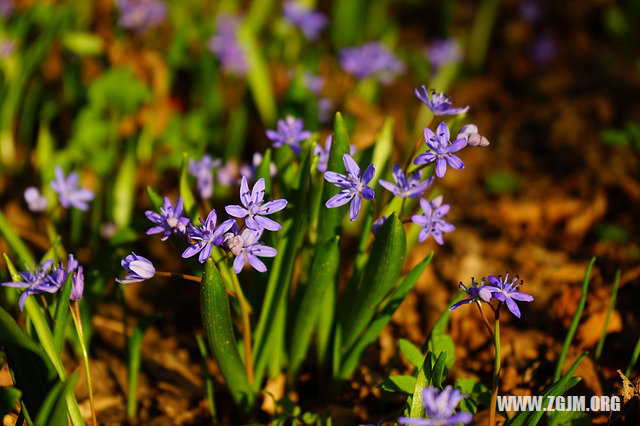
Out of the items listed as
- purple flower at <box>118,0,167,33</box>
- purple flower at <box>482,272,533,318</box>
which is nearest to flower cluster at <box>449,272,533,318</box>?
purple flower at <box>482,272,533,318</box>

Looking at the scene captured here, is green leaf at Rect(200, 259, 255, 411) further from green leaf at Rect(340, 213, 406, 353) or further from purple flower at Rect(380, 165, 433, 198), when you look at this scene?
purple flower at Rect(380, 165, 433, 198)

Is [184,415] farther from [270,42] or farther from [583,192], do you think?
[270,42]

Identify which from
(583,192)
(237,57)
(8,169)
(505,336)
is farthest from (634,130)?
(8,169)

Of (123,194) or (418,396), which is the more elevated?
(123,194)

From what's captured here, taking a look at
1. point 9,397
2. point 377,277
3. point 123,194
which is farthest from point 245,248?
point 123,194

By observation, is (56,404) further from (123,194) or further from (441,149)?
(123,194)

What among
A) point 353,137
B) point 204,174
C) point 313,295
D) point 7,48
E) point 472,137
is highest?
point 7,48
